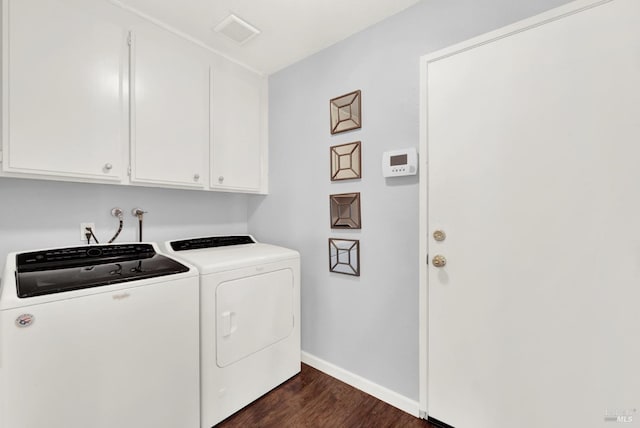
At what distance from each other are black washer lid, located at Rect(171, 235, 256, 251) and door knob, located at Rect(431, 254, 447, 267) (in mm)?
1513

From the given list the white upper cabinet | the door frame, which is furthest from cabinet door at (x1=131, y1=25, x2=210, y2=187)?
the door frame

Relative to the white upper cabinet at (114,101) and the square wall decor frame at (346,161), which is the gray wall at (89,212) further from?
the square wall decor frame at (346,161)

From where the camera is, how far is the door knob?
1.47 m

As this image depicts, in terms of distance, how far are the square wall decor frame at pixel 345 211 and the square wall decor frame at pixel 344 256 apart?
112 mm

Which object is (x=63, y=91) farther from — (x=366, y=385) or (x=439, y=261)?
(x=366, y=385)

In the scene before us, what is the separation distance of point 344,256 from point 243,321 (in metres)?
0.78

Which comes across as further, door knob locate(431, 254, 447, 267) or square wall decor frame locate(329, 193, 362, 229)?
square wall decor frame locate(329, 193, 362, 229)

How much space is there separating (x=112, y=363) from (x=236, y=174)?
1434 mm

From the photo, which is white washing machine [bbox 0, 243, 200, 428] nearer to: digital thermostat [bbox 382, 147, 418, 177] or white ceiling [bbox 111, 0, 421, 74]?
digital thermostat [bbox 382, 147, 418, 177]

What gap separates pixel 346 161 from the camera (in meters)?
1.88

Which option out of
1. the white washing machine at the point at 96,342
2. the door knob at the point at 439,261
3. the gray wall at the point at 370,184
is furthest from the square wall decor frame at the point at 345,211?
the white washing machine at the point at 96,342

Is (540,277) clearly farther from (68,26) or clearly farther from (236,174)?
(68,26)

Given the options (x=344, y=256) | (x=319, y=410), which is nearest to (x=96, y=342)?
(x=319, y=410)

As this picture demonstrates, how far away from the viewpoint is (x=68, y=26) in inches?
55.6
